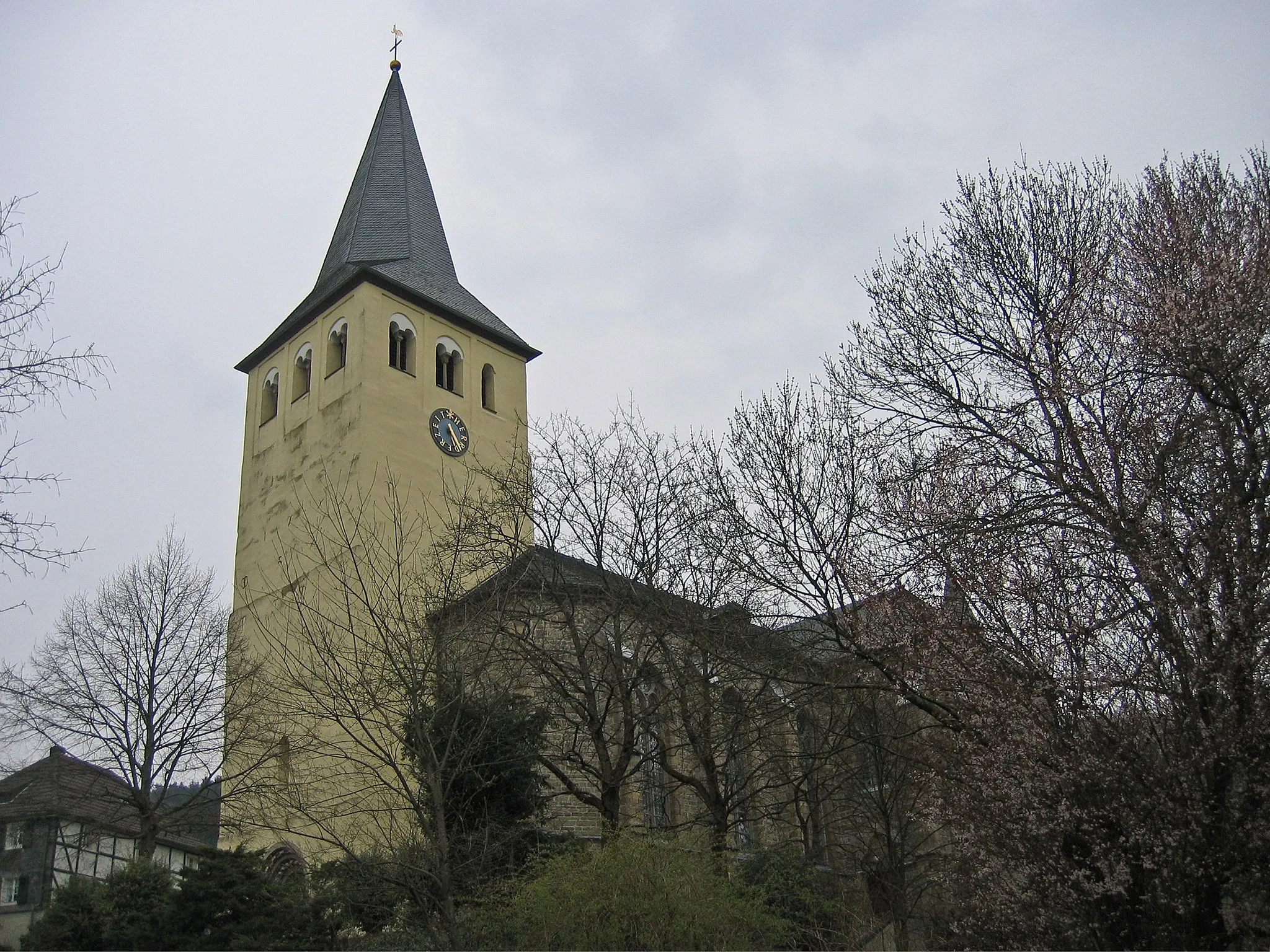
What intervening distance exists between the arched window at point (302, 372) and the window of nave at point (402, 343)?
2465 millimetres

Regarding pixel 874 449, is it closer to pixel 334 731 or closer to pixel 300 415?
pixel 334 731

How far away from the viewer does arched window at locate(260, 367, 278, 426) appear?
108 feet

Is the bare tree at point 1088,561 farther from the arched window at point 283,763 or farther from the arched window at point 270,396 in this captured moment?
the arched window at point 270,396

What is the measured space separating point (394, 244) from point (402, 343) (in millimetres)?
4612

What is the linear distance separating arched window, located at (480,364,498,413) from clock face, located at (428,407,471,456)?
61.5 inches

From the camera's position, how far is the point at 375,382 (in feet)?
96.5

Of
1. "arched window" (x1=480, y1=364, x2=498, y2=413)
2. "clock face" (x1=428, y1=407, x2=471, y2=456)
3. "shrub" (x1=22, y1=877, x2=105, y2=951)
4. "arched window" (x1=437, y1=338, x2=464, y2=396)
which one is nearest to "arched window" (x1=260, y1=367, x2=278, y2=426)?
"arched window" (x1=437, y1=338, x2=464, y2=396)

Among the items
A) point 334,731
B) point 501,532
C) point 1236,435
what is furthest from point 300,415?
point 1236,435

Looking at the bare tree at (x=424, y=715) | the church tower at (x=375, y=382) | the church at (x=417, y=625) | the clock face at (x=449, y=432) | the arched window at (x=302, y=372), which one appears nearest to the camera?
the bare tree at (x=424, y=715)

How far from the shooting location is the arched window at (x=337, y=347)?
30.7m

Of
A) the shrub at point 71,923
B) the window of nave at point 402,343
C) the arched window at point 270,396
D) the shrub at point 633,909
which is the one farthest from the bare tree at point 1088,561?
the arched window at point 270,396

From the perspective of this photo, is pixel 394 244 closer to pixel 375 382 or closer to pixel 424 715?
pixel 375 382

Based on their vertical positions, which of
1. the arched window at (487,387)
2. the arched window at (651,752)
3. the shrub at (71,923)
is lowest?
the shrub at (71,923)

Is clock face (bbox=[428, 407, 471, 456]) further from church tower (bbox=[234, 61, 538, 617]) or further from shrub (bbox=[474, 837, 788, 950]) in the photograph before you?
shrub (bbox=[474, 837, 788, 950])
